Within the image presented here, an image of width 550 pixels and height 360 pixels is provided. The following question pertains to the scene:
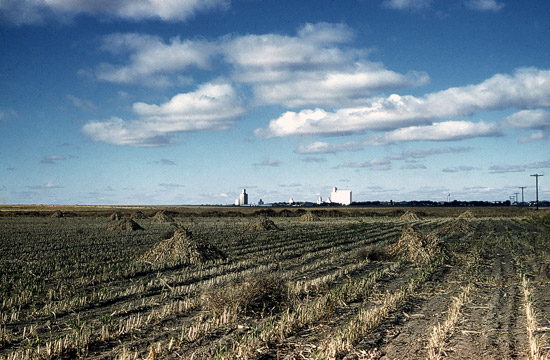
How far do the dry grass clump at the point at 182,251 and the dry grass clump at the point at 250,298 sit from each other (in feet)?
25.2

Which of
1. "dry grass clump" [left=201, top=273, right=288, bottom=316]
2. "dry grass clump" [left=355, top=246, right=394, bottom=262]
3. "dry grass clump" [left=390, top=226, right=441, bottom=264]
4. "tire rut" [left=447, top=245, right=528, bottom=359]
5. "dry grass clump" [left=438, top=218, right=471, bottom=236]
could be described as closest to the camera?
"tire rut" [left=447, top=245, right=528, bottom=359]

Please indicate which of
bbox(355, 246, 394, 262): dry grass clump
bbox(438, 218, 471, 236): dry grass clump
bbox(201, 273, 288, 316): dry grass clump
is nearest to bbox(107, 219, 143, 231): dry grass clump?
bbox(355, 246, 394, 262): dry grass clump

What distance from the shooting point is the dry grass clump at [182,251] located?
17.4 m

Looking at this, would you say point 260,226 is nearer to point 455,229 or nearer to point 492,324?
point 455,229

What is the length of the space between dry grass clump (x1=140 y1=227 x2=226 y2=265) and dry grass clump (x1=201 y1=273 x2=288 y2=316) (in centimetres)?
767

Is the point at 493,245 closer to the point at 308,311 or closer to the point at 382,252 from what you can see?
the point at 382,252

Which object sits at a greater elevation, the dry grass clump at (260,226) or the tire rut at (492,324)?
the dry grass clump at (260,226)

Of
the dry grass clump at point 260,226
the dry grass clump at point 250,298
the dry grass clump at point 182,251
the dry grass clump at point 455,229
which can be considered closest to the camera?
the dry grass clump at point 250,298

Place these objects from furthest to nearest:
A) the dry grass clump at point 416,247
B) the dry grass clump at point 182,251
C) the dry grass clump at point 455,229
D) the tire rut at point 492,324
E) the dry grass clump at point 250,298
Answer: the dry grass clump at point 455,229
the dry grass clump at point 416,247
the dry grass clump at point 182,251
the dry grass clump at point 250,298
the tire rut at point 492,324

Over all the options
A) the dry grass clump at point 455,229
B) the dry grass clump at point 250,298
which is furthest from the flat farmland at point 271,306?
the dry grass clump at point 455,229

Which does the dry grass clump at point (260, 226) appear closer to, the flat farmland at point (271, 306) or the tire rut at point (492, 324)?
the flat farmland at point (271, 306)

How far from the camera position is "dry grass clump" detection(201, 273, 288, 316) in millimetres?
9195

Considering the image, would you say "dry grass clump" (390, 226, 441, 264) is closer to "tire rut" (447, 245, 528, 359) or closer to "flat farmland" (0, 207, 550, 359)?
"flat farmland" (0, 207, 550, 359)

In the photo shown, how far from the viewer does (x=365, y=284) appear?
40.9 feet
